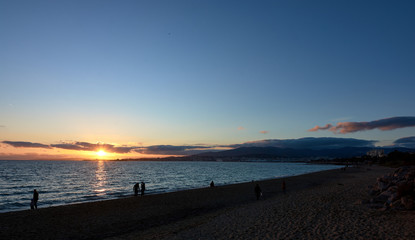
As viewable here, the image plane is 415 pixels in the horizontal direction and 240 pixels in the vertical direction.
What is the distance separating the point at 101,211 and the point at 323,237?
62.2 ft

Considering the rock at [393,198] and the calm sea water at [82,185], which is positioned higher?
the rock at [393,198]

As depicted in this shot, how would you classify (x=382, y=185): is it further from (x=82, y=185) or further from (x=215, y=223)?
(x=82, y=185)

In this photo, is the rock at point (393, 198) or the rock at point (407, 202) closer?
the rock at point (407, 202)

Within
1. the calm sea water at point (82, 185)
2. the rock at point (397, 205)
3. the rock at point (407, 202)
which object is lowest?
the calm sea water at point (82, 185)

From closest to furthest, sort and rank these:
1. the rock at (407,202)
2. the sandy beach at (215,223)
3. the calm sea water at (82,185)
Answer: the sandy beach at (215,223) < the rock at (407,202) < the calm sea water at (82,185)

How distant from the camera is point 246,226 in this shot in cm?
1488

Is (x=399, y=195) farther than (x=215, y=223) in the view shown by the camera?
Yes

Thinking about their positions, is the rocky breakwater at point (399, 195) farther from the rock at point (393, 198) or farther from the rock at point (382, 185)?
the rock at point (382, 185)

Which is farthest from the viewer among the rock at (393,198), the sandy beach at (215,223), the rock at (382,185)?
the rock at (382,185)

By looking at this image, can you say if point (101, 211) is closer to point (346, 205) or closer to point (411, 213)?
point (346, 205)

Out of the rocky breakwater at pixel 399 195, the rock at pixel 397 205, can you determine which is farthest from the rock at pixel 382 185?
the rock at pixel 397 205

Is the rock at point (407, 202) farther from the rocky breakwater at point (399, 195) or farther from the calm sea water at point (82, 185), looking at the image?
the calm sea water at point (82, 185)

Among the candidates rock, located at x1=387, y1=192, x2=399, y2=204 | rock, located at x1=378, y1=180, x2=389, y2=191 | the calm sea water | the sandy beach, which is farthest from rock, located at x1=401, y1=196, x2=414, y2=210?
the calm sea water

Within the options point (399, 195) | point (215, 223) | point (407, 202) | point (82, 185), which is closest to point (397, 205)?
point (407, 202)
